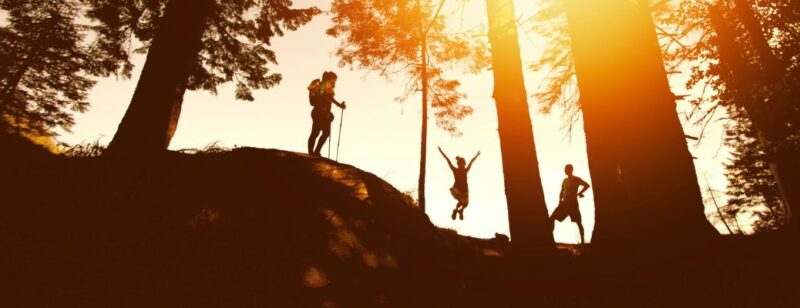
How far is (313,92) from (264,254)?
4074 mm

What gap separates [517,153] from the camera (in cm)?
507

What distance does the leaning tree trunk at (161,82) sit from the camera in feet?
18.2

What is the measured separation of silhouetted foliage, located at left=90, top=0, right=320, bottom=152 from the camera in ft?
18.7

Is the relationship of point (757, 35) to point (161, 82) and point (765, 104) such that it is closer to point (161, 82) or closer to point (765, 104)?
point (765, 104)

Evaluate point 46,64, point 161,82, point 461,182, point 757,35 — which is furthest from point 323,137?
point 46,64

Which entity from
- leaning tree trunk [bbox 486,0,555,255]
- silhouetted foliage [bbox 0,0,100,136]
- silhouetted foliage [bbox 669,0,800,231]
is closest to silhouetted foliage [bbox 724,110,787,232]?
silhouetted foliage [bbox 669,0,800,231]

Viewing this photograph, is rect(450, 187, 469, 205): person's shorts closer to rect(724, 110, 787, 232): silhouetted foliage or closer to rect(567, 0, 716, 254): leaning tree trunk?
rect(567, 0, 716, 254): leaning tree trunk

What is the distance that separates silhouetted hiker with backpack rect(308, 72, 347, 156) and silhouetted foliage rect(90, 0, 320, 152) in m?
2.19

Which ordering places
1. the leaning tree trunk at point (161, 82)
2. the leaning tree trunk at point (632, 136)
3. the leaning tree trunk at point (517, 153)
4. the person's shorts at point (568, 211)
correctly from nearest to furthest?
the leaning tree trunk at point (632, 136) < the leaning tree trunk at point (517, 153) < the leaning tree trunk at point (161, 82) < the person's shorts at point (568, 211)

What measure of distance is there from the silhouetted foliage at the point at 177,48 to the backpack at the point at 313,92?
2106 millimetres

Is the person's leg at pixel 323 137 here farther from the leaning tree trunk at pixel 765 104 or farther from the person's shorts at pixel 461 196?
the leaning tree trunk at pixel 765 104

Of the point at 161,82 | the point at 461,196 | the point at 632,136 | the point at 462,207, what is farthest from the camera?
the point at 462,207

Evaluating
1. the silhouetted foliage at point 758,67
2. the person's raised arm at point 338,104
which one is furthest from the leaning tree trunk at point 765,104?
the person's raised arm at point 338,104

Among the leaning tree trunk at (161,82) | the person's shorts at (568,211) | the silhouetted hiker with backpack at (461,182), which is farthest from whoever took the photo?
the silhouetted hiker with backpack at (461,182)
